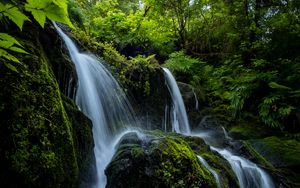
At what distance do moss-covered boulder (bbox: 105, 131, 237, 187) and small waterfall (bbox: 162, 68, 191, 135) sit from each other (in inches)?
127

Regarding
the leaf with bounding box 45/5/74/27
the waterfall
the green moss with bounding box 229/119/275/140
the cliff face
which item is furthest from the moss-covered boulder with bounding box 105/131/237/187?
the green moss with bounding box 229/119/275/140

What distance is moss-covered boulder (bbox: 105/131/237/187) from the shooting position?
3512 millimetres

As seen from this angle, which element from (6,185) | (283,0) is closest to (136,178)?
(6,185)

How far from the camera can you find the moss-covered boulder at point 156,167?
3512mm

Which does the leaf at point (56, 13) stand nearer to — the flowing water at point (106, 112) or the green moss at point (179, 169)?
the green moss at point (179, 169)

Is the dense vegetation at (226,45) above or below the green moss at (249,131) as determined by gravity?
above

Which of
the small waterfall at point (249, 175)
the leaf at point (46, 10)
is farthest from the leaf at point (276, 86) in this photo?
the leaf at point (46, 10)

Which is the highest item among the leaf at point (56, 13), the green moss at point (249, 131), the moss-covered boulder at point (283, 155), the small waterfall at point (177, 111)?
the leaf at point (56, 13)

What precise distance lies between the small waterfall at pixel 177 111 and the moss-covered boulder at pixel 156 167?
323 centimetres

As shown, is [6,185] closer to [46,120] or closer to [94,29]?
[46,120]

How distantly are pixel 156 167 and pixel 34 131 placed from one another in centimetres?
148

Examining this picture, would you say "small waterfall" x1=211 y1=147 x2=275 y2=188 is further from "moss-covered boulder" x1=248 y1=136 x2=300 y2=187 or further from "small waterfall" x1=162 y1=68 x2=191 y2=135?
"small waterfall" x1=162 y1=68 x2=191 y2=135

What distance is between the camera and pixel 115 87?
6.01 metres

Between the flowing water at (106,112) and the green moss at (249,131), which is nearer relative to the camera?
the flowing water at (106,112)
